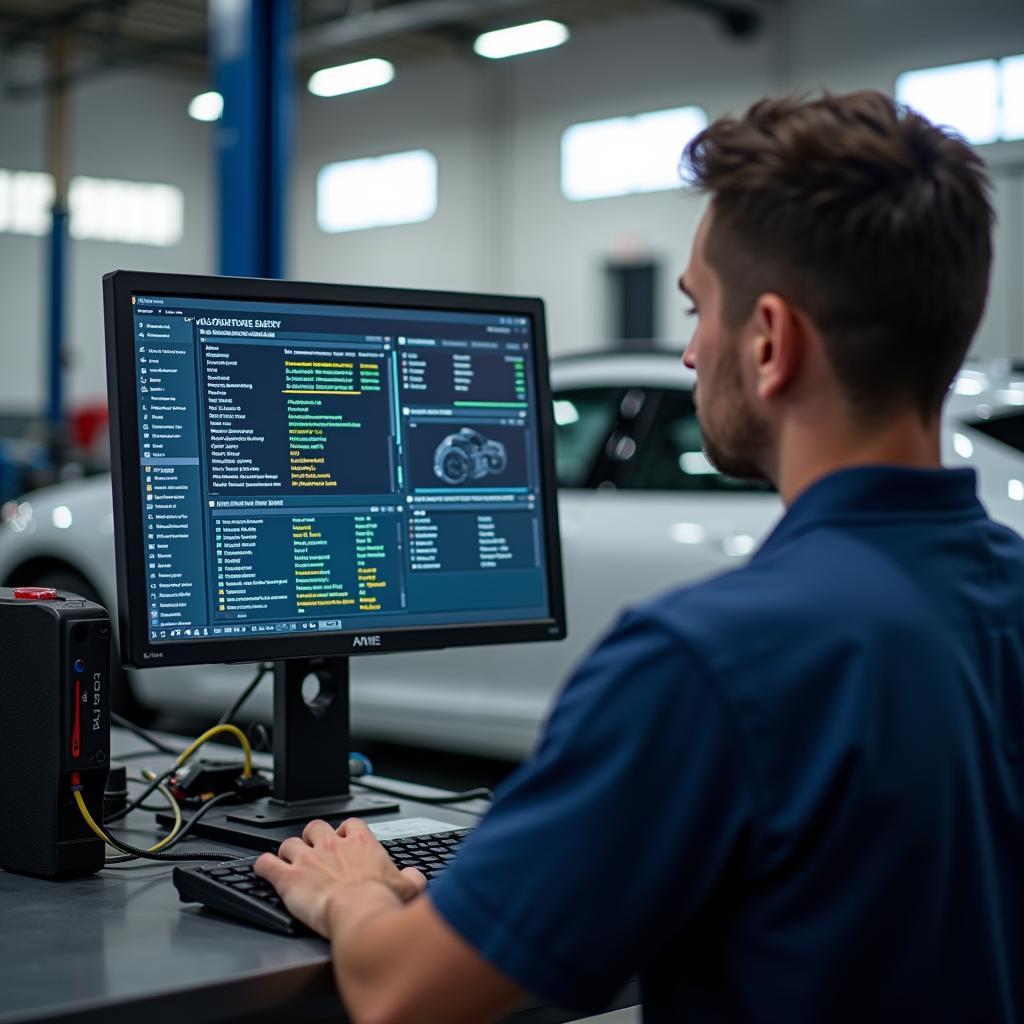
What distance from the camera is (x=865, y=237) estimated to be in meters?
1.12

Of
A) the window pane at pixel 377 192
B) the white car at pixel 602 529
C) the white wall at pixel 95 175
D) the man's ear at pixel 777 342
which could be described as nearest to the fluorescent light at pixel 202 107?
the white wall at pixel 95 175

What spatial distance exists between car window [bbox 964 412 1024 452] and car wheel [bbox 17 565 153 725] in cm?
310

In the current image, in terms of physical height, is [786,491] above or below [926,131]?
below

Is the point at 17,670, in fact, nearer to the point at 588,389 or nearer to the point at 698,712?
the point at 698,712

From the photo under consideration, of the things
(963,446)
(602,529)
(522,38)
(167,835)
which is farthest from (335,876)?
(522,38)

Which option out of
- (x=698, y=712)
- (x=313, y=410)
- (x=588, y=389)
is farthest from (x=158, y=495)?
(x=588, y=389)

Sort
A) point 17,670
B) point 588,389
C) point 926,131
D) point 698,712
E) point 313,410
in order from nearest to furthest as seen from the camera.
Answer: point 698,712 → point 926,131 → point 17,670 → point 313,410 → point 588,389

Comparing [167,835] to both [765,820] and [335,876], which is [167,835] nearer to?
[335,876]

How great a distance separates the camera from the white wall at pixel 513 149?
40.7 feet

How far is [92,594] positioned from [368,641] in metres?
3.74

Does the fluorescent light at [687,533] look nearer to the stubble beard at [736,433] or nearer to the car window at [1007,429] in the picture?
the car window at [1007,429]

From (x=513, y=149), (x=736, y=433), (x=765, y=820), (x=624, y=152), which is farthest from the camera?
(x=513, y=149)

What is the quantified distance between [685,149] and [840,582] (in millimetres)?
436

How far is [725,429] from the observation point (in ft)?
4.15
